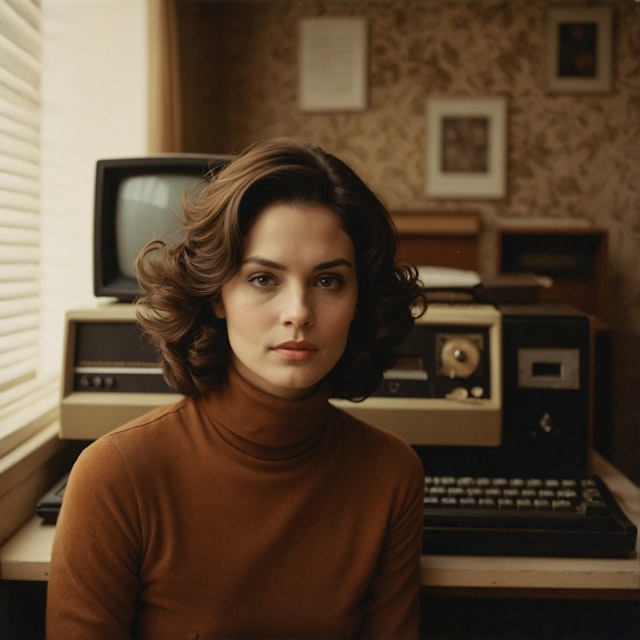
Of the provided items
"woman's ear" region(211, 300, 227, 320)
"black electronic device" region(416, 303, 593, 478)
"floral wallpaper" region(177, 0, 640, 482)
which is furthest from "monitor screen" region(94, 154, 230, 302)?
"floral wallpaper" region(177, 0, 640, 482)

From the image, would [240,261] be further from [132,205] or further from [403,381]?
[132,205]

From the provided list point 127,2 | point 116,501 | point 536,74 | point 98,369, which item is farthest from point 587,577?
point 536,74

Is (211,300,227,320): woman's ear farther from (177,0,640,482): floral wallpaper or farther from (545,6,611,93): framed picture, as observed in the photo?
(545,6,611,93): framed picture

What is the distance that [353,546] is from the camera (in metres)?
1.01

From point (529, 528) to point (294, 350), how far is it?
534 millimetres

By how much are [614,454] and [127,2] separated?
8.62 feet

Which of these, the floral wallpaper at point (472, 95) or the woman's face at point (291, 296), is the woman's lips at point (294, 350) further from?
the floral wallpaper at point (472, 95)

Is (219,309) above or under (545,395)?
above

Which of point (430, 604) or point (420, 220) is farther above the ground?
point (420, 220)

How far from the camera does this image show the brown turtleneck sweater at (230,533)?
89 centimetres

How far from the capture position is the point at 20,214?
1.52 m

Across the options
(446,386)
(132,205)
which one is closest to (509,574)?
(446,386)

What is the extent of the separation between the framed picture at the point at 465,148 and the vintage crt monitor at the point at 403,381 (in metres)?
1.76

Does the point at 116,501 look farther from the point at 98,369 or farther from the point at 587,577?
the point at 587,577
